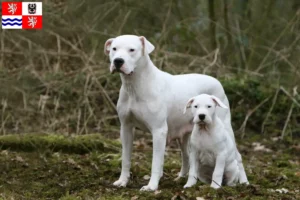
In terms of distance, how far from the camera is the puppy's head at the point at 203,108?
6.47 m

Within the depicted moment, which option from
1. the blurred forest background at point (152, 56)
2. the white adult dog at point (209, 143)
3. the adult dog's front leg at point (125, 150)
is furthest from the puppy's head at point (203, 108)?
the blurred forest background at point (152, 56)

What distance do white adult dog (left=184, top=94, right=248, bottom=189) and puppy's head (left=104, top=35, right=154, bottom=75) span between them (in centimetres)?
63

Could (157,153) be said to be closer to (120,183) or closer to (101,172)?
(120,183)

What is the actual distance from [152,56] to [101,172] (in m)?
4.90

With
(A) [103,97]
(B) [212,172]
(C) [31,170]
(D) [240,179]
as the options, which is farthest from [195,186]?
(A) [103,97]

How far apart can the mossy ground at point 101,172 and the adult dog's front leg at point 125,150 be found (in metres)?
0.10

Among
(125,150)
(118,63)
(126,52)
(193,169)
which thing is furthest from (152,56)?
(118,63)

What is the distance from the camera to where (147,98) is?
22.2 ft

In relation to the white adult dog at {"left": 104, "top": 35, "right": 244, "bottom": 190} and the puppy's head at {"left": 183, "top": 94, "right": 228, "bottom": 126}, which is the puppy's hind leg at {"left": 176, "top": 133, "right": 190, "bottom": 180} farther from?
the puppy's head at {"left": 183, "top": 94, "right": 228, "bottom": 126}

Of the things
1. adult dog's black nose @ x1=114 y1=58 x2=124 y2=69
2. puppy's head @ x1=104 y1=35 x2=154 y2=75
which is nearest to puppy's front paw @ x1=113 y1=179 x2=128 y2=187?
puppy's head @ x1=104 y1=35 x2=154 y2=75

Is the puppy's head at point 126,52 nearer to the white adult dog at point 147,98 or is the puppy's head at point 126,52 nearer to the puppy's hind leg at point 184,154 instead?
the white adult dog at point 147,98

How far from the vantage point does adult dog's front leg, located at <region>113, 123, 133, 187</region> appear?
7.01 metres

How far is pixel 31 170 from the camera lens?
8055 mm

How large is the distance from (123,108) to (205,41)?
7098 millimetres
